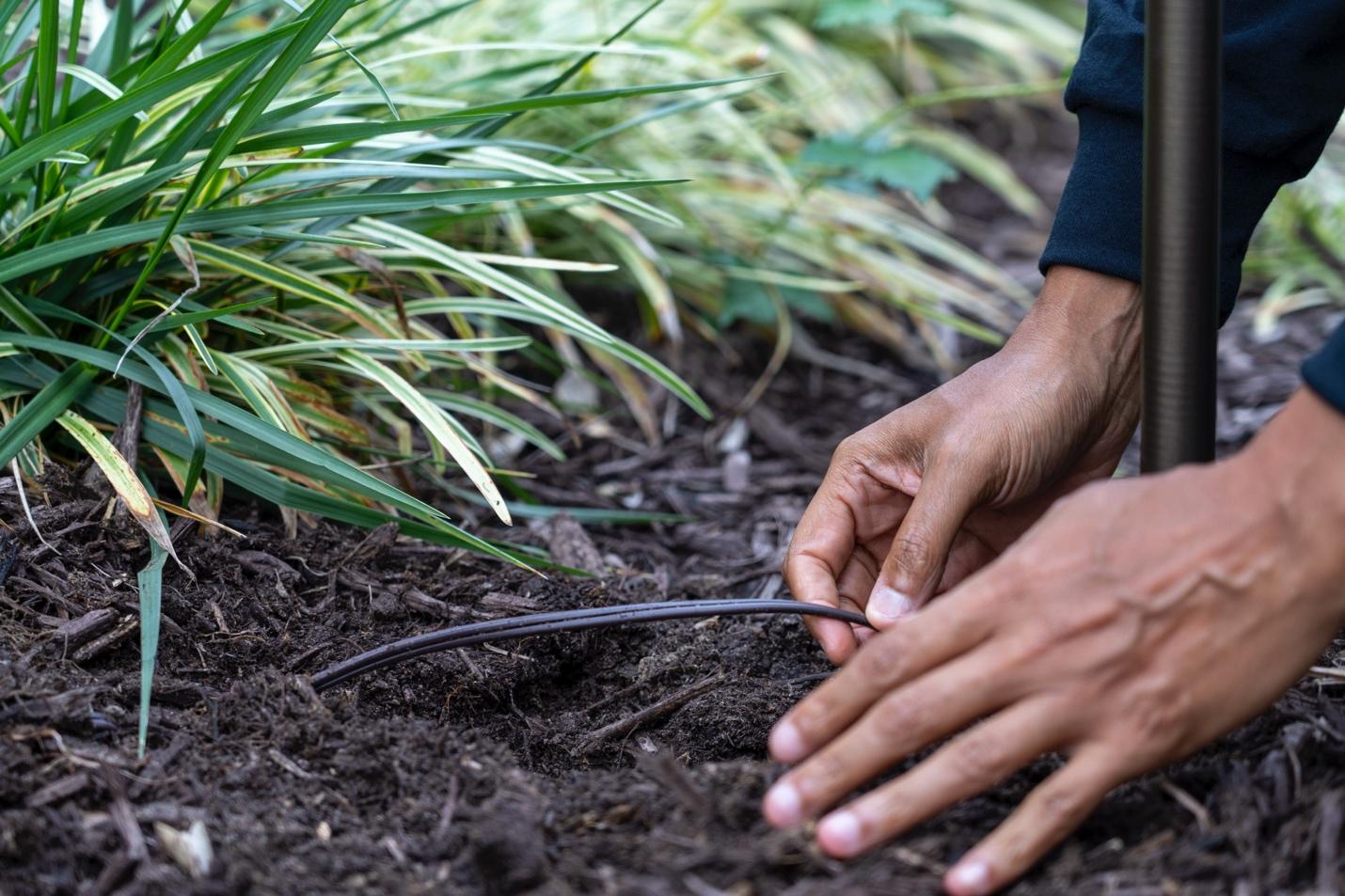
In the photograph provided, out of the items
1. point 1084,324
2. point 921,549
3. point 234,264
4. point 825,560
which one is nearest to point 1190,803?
point 921,549

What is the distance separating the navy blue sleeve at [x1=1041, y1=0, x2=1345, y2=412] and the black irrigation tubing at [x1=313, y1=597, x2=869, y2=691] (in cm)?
64

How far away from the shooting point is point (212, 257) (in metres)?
1.63

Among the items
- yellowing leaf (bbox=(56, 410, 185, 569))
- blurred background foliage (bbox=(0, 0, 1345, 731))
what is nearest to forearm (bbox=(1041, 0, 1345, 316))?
blurred background foliage (bbox=(0, 0, 1345, 731))

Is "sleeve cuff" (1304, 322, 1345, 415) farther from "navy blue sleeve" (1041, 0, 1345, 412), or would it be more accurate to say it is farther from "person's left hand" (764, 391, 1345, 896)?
"navy blue sleeve" (1041, 0, 1345, 412)

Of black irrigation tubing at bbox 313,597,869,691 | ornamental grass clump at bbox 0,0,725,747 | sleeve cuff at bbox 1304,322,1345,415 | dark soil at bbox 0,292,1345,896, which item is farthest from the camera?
ornamental grass clump at bbox 0,0,725,747

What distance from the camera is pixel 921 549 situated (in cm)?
136

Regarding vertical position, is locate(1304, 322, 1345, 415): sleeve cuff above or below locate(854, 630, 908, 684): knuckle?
above

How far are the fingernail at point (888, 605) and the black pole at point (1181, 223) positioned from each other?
34 centimetres

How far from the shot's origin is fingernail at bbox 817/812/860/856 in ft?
3.04

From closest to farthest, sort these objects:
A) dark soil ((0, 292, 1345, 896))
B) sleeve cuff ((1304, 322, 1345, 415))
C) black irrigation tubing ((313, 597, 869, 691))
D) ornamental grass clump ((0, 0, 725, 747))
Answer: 1. sleeve cuff ((1304, 322, 1345, 415))
2. dark soil ((0, 292, 1345, 896))
3. black irrigation tubing ((313, 597, 869, 691))
4. ornamental grass clump ((0, 0, 725, 747))

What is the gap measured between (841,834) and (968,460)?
61cm

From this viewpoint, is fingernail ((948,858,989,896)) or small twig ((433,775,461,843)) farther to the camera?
small twig ((433,775,461,843))

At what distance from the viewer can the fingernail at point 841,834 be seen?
927 mm

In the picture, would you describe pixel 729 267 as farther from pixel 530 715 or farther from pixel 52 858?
pixel 52 858
